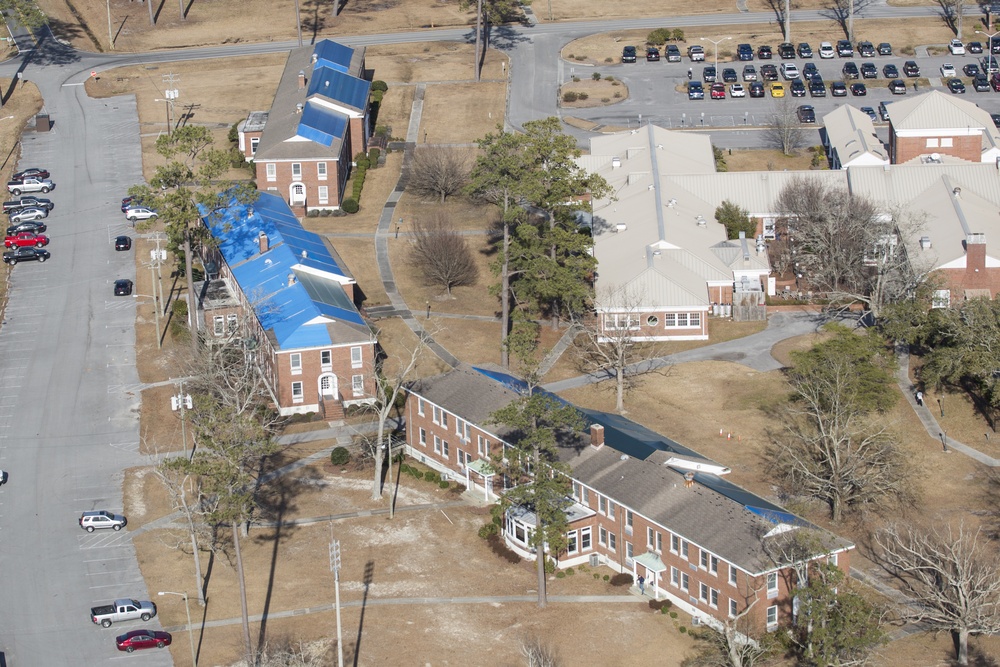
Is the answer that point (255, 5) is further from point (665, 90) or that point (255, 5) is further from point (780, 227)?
point (780, 227)


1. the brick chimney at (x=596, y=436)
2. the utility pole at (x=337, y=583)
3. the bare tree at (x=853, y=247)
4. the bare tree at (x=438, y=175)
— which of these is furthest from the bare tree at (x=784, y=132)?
the utility pole at (x=337, y=583)

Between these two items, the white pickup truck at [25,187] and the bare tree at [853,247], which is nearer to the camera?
the bare tree at [853,247]

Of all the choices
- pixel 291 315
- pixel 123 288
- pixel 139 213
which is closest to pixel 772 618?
pixel 291 315

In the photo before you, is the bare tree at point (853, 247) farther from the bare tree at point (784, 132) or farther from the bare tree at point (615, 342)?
the bare tree at point (784, 132)

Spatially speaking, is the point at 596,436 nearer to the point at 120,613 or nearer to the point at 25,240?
the point at 120,613

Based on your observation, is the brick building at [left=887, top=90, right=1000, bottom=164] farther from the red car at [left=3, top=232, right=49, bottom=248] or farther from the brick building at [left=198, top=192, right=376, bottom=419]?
the red car at [left=3, top=232, right=49, bottom=248]

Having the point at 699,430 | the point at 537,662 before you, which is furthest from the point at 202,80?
the point at 537,662

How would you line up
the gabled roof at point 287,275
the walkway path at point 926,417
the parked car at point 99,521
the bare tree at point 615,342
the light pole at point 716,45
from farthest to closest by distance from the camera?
the light pole at point 716,45 → the bare tree at point 615,342 → the gabled roof at point 287,275 → the walkway path at point 926,417 → the parked car at point 99,521
